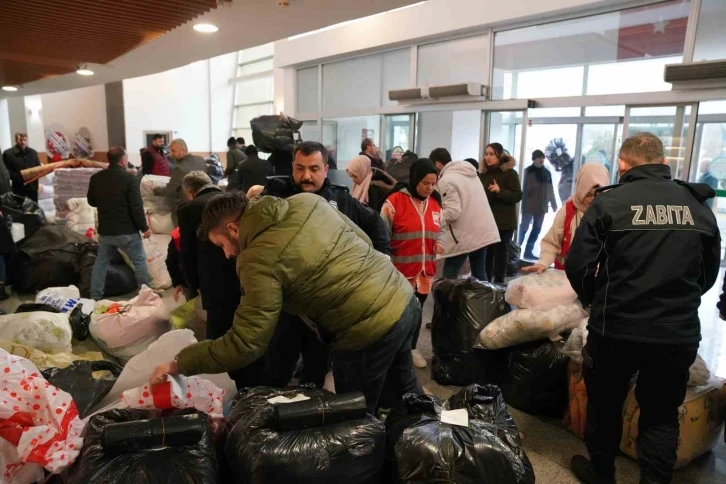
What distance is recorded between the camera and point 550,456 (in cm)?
242

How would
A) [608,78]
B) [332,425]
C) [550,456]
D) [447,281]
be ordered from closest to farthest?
[332,425] → [550,456] → [447,281] → [608,78]

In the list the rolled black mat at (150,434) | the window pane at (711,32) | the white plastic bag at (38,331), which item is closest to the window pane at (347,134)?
the window pane at (711,32)

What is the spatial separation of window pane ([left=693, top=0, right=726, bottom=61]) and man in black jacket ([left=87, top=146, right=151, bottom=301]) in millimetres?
5326

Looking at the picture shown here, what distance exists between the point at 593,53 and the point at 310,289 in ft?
17.8

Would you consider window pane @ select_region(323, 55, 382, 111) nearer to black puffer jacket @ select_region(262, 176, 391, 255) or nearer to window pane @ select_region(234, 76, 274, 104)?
black puffer jacket @ select_region(262, 176, 391, 255)

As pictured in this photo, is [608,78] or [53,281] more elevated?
[608,78]

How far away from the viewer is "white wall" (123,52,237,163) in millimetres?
14359

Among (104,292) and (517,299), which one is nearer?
(517,299)

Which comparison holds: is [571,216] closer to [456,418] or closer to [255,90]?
[456,418]

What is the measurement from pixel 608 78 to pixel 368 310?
511 centimetres

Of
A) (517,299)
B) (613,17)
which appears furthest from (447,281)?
(613,17)

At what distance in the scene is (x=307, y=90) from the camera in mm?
10102

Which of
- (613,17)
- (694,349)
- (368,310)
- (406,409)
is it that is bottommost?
(406,409)

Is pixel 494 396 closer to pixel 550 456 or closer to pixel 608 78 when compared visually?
pixel 550 456
